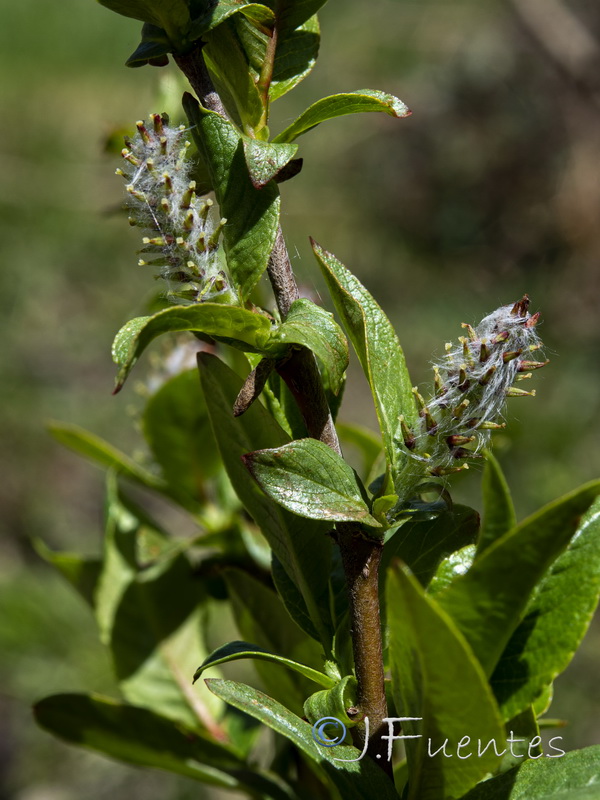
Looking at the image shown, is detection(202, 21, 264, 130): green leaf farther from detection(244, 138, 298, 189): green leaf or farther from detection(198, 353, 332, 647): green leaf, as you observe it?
detection(198, 353, 332, 647): green leaf

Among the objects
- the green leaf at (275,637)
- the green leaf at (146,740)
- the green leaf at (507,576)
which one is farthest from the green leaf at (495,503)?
the green leaf at (146,740)

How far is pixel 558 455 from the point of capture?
12.4 feet

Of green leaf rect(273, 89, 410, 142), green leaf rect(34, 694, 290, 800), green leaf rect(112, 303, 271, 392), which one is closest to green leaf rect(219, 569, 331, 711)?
green leaf rect(34, 694, 290, 800)

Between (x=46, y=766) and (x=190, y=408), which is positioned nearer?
(x=190, y=408)

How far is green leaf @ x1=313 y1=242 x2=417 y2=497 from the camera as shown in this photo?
0.59 meters

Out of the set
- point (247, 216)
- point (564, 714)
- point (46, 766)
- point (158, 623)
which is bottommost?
point (564, 714)

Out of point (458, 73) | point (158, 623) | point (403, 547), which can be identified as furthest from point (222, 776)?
point (458, 73)

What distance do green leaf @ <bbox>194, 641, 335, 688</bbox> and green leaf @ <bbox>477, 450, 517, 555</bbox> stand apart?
0.15 m

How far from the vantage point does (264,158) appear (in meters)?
0.56

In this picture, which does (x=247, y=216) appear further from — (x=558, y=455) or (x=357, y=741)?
(x=558, y=455)

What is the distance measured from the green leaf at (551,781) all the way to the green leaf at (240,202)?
37 centimetres

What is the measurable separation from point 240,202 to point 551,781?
42 cm

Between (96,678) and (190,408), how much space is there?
2.22 meters

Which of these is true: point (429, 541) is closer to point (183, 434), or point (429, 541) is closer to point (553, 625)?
point (553, 625)
